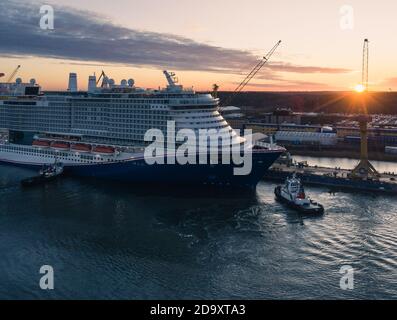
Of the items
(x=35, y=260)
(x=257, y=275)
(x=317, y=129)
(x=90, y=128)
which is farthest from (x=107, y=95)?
(x=317, y=129)

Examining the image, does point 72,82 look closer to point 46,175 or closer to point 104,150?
point 46,175

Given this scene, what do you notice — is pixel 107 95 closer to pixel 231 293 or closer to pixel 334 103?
pixel 231 293

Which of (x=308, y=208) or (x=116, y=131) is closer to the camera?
(x=308, y=208)

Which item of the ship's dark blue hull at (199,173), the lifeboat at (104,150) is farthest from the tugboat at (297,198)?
the lifeboat at (104,150)

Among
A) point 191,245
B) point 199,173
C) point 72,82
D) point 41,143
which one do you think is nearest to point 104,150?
point 41,143

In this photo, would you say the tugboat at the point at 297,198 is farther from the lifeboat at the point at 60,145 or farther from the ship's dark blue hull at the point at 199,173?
the lifeboat at the point at 60,145
